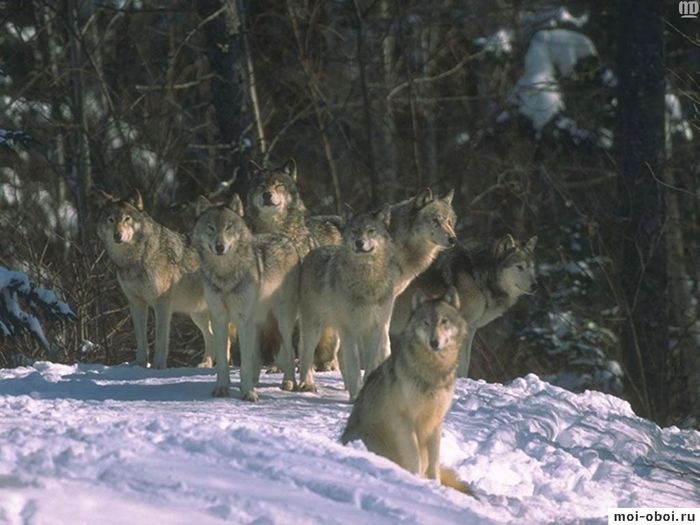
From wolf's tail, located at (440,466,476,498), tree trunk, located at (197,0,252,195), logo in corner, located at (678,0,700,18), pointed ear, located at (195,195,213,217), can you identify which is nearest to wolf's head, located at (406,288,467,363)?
wolf's tail, located at (440,466,476,498)

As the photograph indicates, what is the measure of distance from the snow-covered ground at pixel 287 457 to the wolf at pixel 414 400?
262 mm

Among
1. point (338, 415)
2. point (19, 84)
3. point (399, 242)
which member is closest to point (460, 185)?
point (19, 84)

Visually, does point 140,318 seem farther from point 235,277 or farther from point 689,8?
point 689,8

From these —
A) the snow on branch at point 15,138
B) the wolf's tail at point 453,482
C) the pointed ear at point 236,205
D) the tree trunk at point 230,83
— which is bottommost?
the wolf's tail at point 453,482

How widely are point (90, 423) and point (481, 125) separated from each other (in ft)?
59.8

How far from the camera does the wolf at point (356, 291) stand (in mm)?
12172

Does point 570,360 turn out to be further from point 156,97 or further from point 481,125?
point 156,97

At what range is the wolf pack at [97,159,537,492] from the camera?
32.3ft

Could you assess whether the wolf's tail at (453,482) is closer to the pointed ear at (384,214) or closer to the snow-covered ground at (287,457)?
the snow-covered ground at (287,457)

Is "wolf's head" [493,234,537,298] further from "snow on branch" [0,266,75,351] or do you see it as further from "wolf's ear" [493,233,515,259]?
"snow on branch" [0,266,75,351]

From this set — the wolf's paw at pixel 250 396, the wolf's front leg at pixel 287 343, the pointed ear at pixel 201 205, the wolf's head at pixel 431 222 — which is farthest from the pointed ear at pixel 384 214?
the wolf's paw at pixel 250 396

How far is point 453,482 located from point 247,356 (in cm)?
266

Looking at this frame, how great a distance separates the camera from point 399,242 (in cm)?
1410

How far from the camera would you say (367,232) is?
12156 mm
